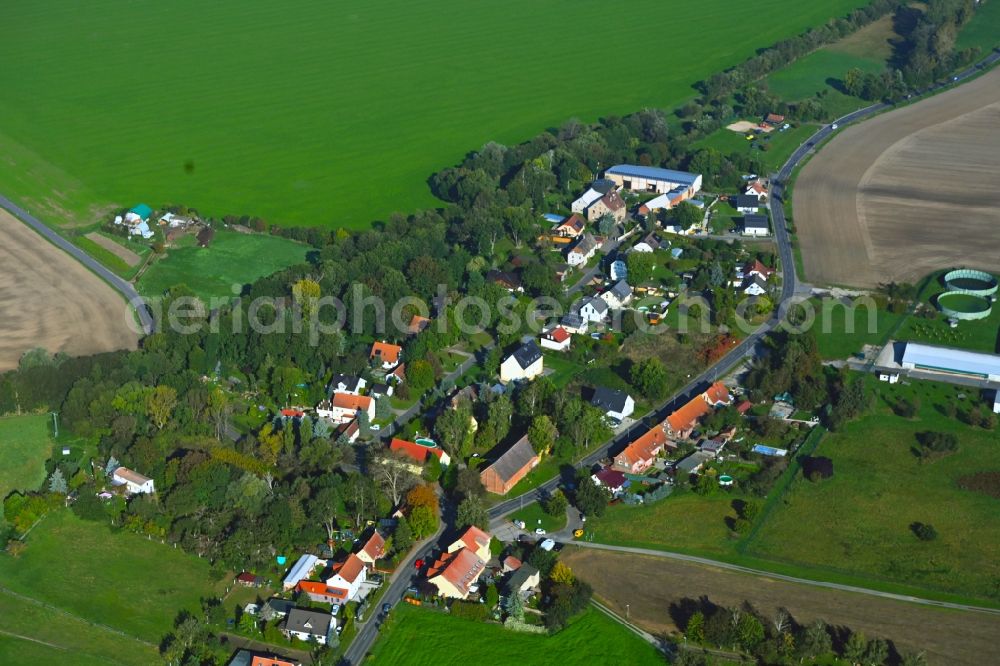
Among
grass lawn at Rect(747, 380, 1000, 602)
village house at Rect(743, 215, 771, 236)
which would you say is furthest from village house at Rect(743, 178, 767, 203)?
grass lawn at Rect(747, 380, 1000, 602)

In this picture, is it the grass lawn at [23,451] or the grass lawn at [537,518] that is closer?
the grass lawn at [537,518]

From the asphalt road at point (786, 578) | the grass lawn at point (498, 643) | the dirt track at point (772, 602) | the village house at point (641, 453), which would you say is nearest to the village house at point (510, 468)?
the village house at point (641, 453)

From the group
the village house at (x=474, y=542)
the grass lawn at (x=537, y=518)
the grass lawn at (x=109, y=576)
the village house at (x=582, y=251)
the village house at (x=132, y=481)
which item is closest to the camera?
the grass lawn at (x=109, y=576)

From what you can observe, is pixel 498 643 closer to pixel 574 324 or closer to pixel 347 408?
pixel 347 408

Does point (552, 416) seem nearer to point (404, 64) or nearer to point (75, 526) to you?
point (75, 526)

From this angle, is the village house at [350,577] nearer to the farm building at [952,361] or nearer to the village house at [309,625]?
the village house at [309,625]

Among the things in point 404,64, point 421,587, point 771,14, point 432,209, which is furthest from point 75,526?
point 771,14

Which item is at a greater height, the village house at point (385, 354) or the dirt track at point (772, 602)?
the village house at point (385, 354)
